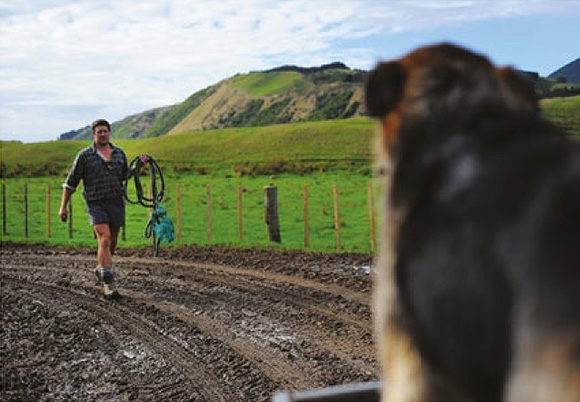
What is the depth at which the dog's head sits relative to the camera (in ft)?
5.54

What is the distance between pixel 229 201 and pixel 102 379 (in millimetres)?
26847

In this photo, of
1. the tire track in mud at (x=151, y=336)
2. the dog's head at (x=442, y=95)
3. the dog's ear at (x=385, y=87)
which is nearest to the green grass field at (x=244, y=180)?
the dog's head at (x=442, y=95)

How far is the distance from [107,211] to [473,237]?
1022 centimetres

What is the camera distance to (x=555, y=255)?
4.25 feet

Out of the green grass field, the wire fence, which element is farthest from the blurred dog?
the wire fence

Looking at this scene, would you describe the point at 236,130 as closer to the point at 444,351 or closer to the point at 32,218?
the point at 32,218

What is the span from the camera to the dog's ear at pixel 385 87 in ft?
6.18

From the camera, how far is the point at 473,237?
1408 millimetres

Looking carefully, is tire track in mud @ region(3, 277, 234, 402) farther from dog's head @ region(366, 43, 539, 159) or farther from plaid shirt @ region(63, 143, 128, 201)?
dog's head @ region(366, 43, 539, 159)

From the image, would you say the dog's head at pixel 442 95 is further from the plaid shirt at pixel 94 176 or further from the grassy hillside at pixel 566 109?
the grassy hillside at pixel 566 109

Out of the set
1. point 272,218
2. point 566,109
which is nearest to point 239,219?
point 272,218

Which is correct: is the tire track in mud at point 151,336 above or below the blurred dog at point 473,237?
below

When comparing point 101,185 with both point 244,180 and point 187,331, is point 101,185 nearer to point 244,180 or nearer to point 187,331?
point 187,331

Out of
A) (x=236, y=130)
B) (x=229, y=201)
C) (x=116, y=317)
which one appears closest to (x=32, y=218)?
(x=229, y=201)
